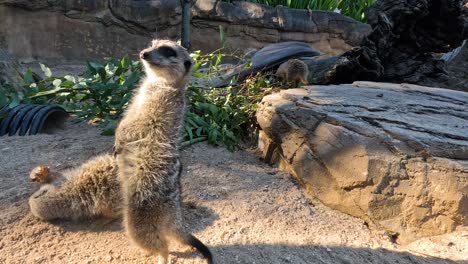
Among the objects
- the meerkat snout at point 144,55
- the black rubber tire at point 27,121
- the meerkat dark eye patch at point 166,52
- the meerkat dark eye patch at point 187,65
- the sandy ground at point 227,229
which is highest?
the meerkat dark eye patch at point 166,52

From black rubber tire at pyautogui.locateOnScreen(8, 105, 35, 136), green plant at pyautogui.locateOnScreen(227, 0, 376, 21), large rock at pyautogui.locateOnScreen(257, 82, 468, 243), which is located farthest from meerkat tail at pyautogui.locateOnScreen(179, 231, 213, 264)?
green plant at pyautogui.locateOnScreen(227, 0, 376, 21)

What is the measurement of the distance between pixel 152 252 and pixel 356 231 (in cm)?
108

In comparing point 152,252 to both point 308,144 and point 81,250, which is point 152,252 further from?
point 308,144

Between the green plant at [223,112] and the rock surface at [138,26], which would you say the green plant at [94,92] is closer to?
the green plant at [223,112]

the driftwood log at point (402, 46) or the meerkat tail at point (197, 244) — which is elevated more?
the driftwood log at point (402, 46)

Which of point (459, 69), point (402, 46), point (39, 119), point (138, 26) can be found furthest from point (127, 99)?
point (459, 69)

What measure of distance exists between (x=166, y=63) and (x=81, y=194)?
75 cm

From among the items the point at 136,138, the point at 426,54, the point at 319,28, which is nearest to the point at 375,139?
the point at 136,138

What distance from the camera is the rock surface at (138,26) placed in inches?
261

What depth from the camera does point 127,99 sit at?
344 cm

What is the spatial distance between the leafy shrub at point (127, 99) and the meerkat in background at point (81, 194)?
36.6 inches

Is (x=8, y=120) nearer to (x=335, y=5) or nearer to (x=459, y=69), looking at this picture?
(x=459, y=69)

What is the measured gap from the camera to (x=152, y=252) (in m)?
1.95

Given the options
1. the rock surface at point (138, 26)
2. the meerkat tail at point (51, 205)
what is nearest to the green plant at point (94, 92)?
the meerkat tail at point (51, 205)
